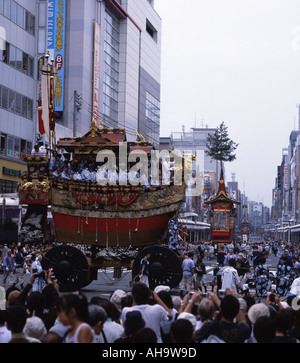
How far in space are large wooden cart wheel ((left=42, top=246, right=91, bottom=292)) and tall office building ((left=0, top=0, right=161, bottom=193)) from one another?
6.63 m

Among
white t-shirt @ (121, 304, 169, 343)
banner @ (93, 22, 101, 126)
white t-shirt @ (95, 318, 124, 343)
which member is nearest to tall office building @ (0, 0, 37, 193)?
banner @ (93, 22, 101, 126)

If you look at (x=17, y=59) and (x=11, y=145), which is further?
(x=17, y=59)

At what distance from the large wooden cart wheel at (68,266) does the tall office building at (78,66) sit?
663 centimetres

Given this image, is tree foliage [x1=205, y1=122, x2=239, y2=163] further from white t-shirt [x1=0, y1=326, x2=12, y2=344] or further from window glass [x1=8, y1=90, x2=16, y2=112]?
white t-shirt [x1=0, y1=326, x2=12, y2=344]

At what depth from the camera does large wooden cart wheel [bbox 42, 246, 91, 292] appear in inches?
705

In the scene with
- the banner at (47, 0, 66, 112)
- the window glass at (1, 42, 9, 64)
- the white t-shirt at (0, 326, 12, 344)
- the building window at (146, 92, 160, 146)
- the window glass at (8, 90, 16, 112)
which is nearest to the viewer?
the white t-shirt at (0, 326, 12, 344)

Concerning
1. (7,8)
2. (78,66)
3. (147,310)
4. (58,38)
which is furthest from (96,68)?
(147,310)

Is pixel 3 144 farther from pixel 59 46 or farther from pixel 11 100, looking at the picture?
pixel 59 46

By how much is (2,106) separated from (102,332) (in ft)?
119

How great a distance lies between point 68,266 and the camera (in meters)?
17.9

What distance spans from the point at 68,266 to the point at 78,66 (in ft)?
136

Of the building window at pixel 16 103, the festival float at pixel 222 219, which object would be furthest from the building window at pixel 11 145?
the festival float at pixel 222 219

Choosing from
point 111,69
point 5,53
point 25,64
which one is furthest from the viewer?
point 111,69

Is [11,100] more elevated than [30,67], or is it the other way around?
[30,67]
